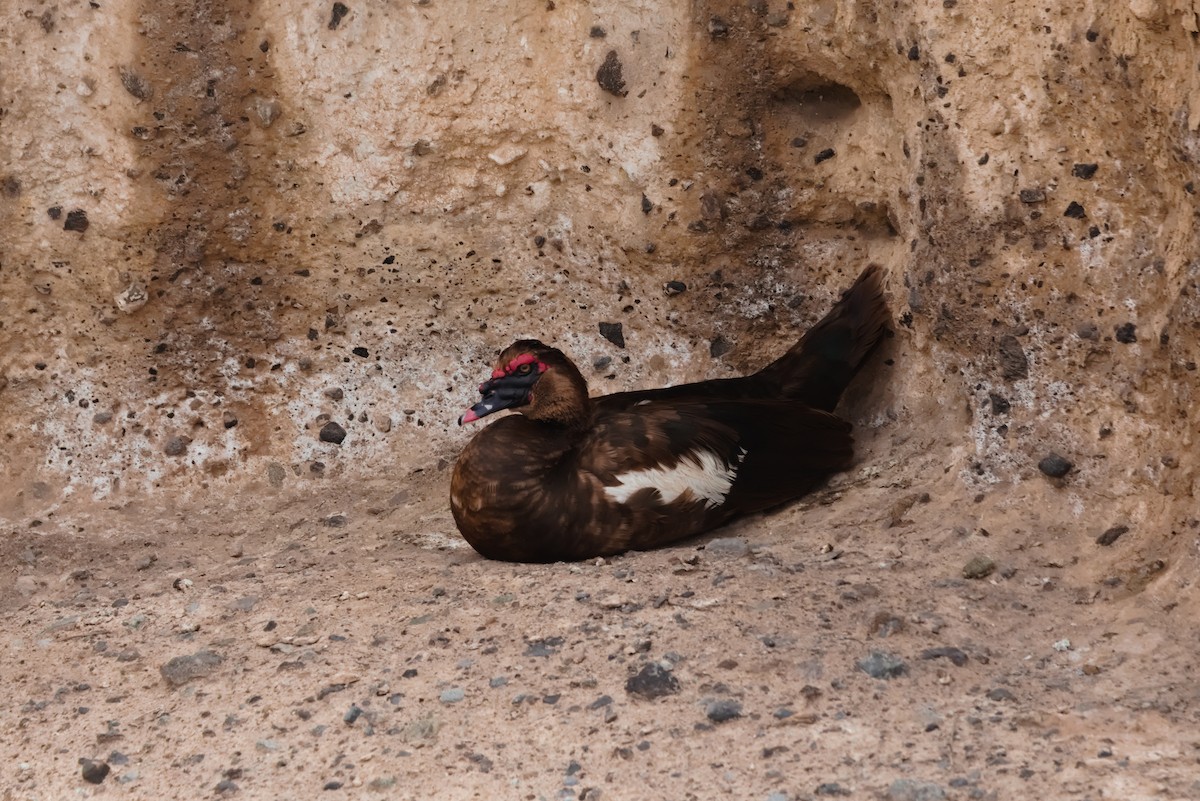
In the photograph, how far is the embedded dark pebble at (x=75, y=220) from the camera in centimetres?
545

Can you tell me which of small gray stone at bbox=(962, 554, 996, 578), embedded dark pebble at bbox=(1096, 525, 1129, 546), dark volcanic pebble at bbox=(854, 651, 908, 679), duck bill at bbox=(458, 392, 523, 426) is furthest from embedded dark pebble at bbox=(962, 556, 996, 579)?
duck bill at bbox=(458, 392, 523, 426)

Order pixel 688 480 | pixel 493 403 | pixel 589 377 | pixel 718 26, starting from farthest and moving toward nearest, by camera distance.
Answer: pixel 589 377 → pixel 718 26 → pixel 493 403 → pixel 688 480

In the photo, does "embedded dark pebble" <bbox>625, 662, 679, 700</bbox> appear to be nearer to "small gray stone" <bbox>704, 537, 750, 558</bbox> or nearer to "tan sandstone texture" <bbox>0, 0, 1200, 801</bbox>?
"tan sandstone texture" <bbox>0, 0, 1200, 801</bbox>

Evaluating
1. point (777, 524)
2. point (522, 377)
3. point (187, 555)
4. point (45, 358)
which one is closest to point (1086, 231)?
point (777, 524)

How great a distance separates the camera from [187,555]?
5246 mm

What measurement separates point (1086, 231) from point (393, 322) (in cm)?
260

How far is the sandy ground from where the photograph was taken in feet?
11.3

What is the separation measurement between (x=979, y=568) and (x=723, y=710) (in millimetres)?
1061

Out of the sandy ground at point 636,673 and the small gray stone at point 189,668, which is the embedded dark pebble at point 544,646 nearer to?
the sandy ground at point 636,673

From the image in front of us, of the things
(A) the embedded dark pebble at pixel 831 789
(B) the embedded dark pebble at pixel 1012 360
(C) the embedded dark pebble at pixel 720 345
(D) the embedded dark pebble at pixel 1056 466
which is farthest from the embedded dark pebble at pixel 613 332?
(A) the embedded dark pebble at pixel 831 789

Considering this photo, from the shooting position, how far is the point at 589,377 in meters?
5.88

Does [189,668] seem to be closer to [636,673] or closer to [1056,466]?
[636,673]

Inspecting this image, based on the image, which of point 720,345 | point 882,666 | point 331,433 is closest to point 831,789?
point 882,666

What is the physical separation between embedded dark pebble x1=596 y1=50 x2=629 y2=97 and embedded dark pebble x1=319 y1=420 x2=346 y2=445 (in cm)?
160
